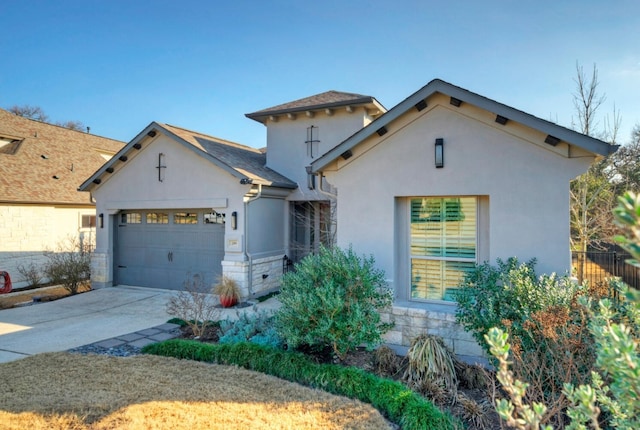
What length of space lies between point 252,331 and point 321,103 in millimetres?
9018

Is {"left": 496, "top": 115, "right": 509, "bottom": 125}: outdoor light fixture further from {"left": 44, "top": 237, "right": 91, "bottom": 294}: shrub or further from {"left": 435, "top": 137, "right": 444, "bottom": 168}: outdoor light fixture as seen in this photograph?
{"left": 44, "top": 237, "right": 91, "bottom": 294}: shrub

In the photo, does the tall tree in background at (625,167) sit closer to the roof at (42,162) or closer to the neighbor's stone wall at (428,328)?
the neighbor's stone wall at (428,328)

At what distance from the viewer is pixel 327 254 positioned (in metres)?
6.17

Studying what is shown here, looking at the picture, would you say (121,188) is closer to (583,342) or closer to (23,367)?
(23,367)

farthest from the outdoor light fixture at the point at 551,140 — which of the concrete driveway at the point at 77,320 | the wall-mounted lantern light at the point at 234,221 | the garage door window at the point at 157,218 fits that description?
the garage door window at the point at 157,218

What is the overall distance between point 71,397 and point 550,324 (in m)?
6.02

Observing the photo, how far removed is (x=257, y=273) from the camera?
11.6 metres

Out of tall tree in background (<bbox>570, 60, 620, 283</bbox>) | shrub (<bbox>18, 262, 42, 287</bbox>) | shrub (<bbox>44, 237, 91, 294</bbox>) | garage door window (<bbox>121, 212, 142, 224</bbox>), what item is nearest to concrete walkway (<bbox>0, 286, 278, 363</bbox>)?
shrub (<bbox>44, 237, 91, 294</bbox>)

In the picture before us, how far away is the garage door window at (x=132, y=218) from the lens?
43.3 feet

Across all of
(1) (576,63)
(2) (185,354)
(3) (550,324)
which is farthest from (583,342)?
(1) (576,63)

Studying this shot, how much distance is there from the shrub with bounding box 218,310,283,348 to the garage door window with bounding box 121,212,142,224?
745cm

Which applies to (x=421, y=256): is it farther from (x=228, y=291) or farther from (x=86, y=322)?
(x=86, y=322)

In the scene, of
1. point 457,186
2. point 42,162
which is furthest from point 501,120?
point 42,162

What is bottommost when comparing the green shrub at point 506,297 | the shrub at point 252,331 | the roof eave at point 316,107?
the shrub at point 252,331
